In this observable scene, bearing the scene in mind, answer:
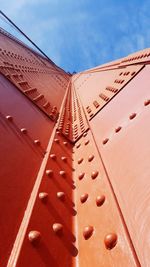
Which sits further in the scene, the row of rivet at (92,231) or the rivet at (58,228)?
the rivet at (58,228)

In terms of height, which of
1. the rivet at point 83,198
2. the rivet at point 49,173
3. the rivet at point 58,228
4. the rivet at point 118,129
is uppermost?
the rivet at point 49,173

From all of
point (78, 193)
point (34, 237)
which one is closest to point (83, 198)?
point (78, 193)

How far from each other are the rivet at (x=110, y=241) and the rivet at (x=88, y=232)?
0.39 ft

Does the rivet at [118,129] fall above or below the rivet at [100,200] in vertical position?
above

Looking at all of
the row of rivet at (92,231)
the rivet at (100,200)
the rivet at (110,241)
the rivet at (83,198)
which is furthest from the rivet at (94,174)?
the rivet at (110,241)

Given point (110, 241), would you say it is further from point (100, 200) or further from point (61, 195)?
point (61, 195)

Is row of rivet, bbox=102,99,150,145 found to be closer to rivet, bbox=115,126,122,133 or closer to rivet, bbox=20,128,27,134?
rivet, bbox=115,126,122,133

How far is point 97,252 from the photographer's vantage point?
83 cm

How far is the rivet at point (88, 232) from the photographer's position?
37.2 inches

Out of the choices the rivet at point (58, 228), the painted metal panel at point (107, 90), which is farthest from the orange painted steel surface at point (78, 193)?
the painted metal panel at point (107, 90)

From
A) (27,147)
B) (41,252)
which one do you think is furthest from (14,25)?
(41,252)

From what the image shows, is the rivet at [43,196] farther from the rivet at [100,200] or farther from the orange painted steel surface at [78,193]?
the rivet at [100,200]

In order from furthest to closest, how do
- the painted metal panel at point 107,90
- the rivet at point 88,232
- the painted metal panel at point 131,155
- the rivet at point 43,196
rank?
1. the painted metal panel at point 107,90
2. the rivet at point 43,196
3. the rivet at point 88,232
4. the painted metal panel at point 131,155

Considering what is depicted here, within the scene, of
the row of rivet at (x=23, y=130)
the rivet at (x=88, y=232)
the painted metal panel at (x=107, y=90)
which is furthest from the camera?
the painted metal panel at (x=107, y=90)
